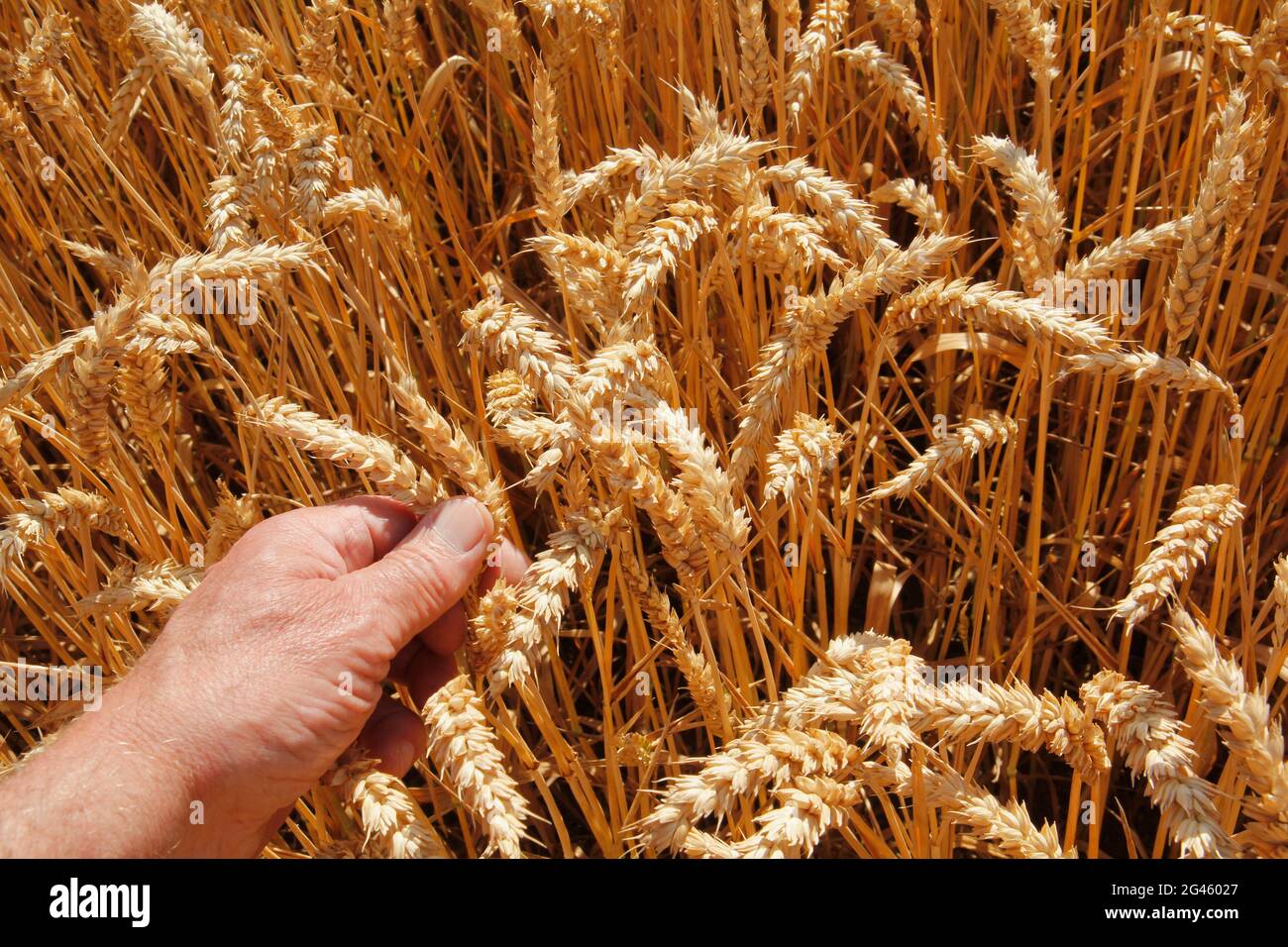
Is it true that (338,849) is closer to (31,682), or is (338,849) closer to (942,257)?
(31,682)

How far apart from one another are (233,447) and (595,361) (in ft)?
3.56

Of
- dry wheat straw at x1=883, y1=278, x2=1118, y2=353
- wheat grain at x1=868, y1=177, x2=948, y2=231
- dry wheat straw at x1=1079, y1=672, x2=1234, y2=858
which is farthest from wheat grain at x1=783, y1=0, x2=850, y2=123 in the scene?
dry wheat straw at x1=1079, y1=672, x2=1234, y2=858

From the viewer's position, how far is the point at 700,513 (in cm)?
79

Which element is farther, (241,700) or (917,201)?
(917,201)

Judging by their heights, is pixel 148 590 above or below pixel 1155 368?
below

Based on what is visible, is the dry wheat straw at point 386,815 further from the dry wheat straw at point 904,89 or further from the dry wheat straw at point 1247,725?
the dry wheat straw at point 904,89

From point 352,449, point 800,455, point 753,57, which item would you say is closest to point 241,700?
point 352,449

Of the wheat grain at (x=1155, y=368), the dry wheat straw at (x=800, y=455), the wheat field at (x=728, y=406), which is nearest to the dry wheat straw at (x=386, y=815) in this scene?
the wheat field at (x=728, y=406)

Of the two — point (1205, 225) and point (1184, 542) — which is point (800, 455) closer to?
point (1184, 542)

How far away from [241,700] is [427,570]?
8.5 inches

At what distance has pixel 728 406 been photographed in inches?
58.2

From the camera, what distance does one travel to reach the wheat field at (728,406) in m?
0.82

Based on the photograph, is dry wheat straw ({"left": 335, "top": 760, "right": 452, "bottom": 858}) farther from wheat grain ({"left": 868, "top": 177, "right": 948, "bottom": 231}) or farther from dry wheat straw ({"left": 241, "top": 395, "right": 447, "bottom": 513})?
wheat grain ({"left": 868, "top": 177, "right": 948, "bottom": 231})

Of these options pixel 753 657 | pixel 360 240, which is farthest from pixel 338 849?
pixel 360 240
